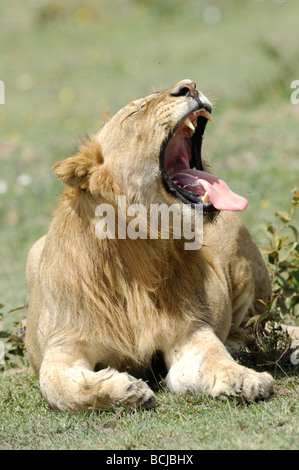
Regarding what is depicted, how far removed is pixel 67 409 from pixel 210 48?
12484 mm

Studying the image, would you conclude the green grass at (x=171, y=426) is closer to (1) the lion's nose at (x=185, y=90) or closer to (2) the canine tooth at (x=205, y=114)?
(2) the canine tooth at (x=205, y=114)

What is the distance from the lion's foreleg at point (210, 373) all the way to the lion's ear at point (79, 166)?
3.19 feet

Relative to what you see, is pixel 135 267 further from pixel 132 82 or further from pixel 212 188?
pixel 132 82

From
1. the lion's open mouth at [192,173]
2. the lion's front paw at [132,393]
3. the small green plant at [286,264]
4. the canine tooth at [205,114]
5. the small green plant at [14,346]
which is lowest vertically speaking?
the small green plant at [14,346]

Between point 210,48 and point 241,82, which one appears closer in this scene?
point 241,82

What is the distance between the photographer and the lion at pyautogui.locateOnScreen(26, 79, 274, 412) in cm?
395

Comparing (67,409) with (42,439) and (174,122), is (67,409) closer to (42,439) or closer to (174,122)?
(42,439)

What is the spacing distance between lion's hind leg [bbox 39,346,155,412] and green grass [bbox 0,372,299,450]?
48 mm

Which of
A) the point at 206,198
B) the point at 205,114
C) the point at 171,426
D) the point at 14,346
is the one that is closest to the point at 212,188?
the point at 206,198

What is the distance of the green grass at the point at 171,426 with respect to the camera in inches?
126

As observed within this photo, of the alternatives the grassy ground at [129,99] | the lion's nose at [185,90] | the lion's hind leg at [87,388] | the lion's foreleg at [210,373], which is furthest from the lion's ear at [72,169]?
the lion's foreleg at [210,373]

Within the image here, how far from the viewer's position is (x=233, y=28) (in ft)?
55.7

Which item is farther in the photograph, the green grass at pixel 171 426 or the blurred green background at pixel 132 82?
the blurred green background at pixel 132 82

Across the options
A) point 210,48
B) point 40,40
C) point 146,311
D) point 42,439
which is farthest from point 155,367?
point 40,40
